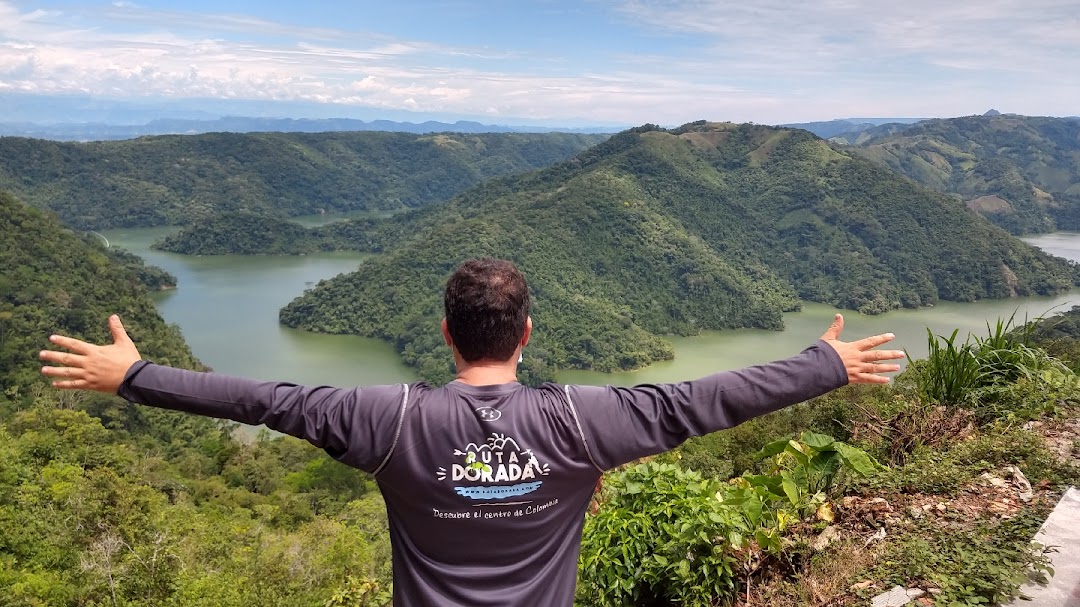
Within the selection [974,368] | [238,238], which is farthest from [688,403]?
[238,238]

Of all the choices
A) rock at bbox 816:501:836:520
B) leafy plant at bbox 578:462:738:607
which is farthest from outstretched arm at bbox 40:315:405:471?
rock at bbox 816:501:836:520

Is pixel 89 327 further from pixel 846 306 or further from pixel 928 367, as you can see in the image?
pixel 846 306

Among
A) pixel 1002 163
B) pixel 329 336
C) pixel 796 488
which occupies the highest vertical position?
pixel 1002 163

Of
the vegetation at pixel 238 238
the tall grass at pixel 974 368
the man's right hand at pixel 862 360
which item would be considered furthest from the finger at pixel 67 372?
the vegetation at pixel 238 238

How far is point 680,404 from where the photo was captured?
1314 mm

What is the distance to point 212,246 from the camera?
261 ft

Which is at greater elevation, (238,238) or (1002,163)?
(1002,163)

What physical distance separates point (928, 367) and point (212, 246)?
87555mm

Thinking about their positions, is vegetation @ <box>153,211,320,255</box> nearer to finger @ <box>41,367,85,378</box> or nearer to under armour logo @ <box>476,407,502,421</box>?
finger @ <box>41,367,85,378</box>

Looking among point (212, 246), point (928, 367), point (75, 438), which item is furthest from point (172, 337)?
point (212, 246)

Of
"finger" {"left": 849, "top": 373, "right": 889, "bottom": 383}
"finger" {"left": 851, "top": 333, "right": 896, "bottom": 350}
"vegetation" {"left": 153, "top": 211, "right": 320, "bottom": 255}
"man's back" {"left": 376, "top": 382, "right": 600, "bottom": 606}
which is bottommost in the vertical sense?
"vegetation" {"left": 153, "top": 211, "right": 320, "bottom": 255}

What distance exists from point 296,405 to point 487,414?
0.40 metres

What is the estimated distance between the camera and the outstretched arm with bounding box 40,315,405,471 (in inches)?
49.6

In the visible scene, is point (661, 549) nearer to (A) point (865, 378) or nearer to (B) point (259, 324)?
(A) point (865, 378)
